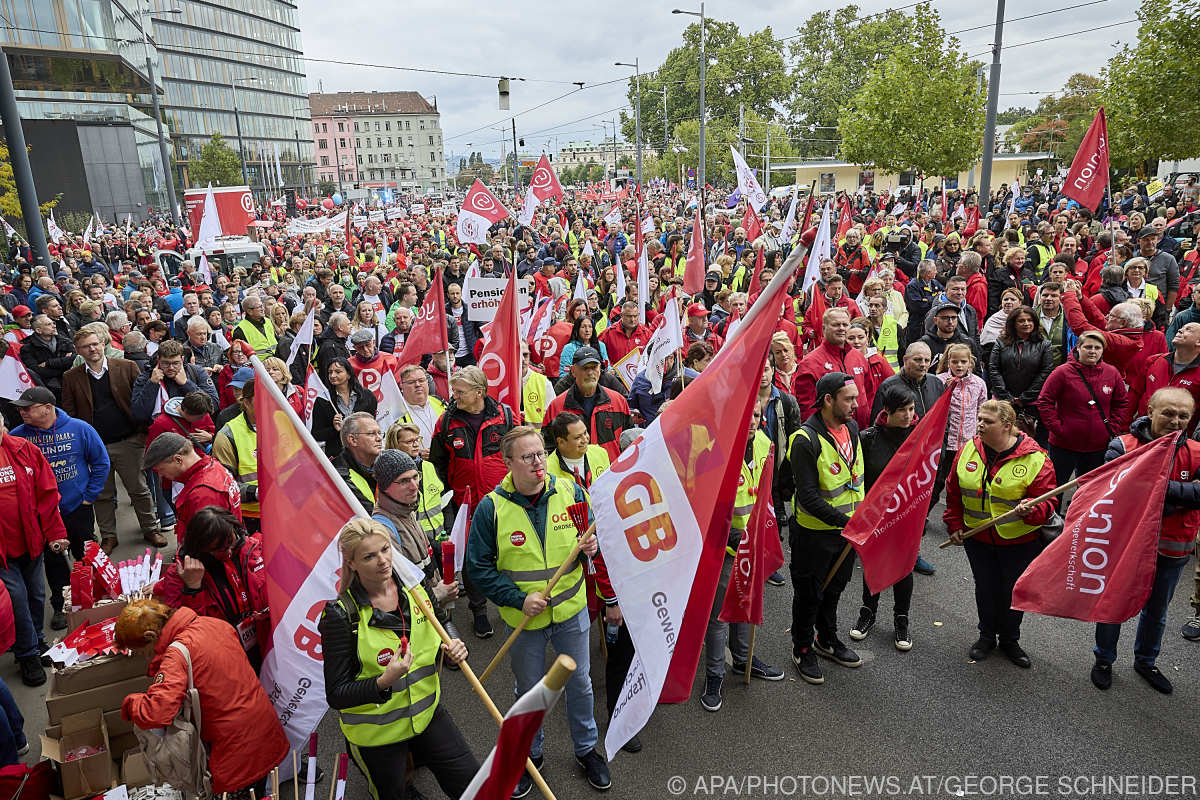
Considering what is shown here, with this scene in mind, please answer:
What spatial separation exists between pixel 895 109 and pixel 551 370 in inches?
844

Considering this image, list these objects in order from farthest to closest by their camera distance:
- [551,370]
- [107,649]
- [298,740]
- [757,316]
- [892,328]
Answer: [551,370]
[892,328]
[107,649]
[298,740]
[757,316]

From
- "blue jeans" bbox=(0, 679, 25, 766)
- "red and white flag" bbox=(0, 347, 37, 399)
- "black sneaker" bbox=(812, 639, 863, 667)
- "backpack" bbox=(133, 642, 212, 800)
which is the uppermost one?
"red and white flag" bbox=(0, 347, 37, 399)

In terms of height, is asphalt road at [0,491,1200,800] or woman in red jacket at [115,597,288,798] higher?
woman in red jacket at [115,597,288,798]

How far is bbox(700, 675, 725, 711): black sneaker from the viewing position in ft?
15.2

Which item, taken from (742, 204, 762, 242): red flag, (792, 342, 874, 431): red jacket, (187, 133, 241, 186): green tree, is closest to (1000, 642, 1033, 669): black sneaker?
(792, 342, 874, 431): red jacket

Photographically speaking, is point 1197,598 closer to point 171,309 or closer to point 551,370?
point 551,370

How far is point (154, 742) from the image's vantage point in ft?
10.3

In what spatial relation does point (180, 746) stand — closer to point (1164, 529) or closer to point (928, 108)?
point (1164, 529)

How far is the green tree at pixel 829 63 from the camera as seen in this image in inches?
2704

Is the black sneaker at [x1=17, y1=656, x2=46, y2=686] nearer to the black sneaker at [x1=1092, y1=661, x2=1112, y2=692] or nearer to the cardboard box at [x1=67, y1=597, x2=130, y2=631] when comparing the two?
the cardboard box at [x1=67, y1=597, x2=130, y2=631]

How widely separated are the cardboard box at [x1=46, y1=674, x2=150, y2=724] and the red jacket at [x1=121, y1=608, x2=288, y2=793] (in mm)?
714

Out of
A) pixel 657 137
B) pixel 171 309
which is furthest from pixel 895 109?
pixel 657 137

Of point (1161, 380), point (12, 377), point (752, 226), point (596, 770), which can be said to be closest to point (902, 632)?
point (596, 770)

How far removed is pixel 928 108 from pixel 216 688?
2677 cm
